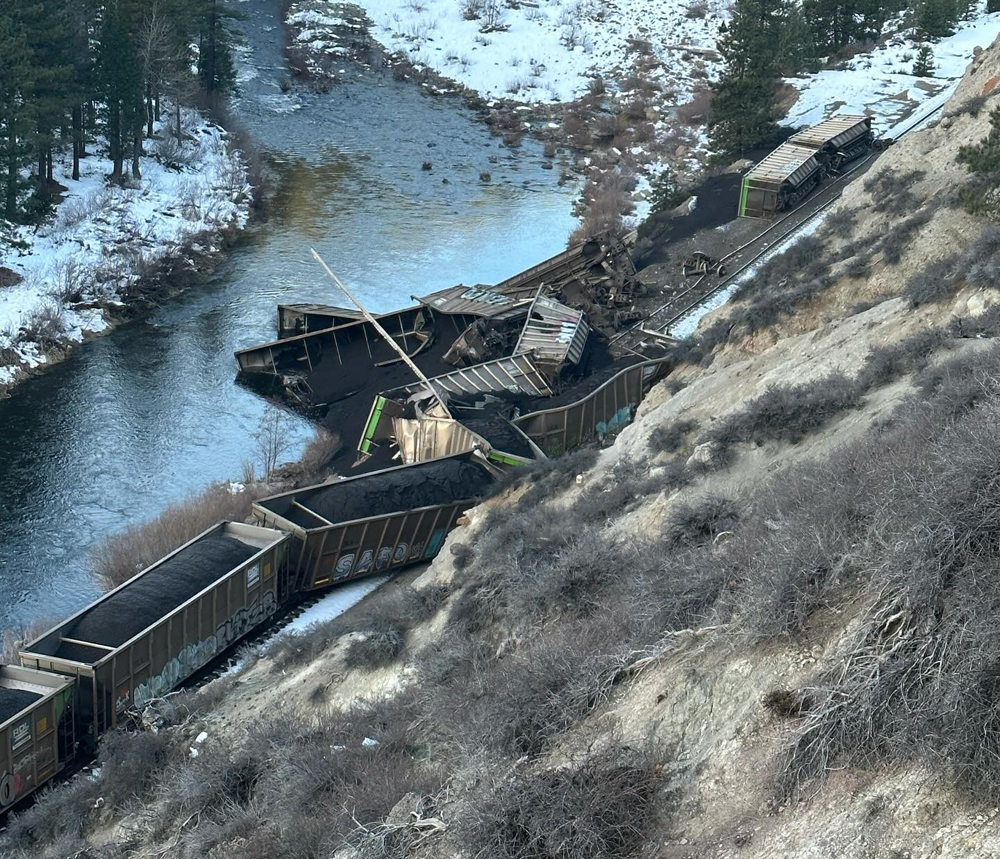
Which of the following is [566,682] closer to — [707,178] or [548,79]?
[707,178]

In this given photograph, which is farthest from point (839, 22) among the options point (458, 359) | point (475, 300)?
point (458, 359)

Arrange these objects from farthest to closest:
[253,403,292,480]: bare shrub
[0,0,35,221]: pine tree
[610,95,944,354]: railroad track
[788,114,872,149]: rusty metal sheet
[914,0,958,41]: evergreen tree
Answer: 1. [914,0,958,41]: evergreen tree
2. [788,114,872,149]: rusty metal sheet
3. [0,0,35,221]: pine tree
4. [610,95,944,354]: railroad track
5. [253,403,292,480]: bare shrub

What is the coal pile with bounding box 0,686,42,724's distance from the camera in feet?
59.8

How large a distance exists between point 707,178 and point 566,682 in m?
39.4

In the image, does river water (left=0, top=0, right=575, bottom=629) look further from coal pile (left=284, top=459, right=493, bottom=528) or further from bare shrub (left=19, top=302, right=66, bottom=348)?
coal pile (left=284, top=459, right=493, bottom=528)

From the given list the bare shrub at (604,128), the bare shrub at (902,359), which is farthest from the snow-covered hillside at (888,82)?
the bare shrub at (902,359)

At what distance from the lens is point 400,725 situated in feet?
42.9

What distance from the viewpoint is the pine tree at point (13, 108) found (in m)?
40.1

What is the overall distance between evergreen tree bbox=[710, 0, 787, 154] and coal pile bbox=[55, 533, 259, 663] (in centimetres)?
3327

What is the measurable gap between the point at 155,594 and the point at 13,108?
90.6ft

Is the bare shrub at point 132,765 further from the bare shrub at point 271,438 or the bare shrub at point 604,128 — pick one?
the bare shrub at point 604,128

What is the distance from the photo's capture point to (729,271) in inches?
1446

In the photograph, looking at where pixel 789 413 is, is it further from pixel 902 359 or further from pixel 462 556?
pixel 462 556

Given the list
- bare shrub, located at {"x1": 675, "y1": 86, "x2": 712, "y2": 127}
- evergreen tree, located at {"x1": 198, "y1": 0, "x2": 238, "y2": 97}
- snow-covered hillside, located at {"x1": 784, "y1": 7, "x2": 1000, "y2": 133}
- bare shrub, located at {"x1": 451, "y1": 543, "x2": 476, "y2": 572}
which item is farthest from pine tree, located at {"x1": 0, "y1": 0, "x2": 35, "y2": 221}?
bare shrub, located at {"x1": 675, "y1": 86, "x2": 712, "y2": 127}
